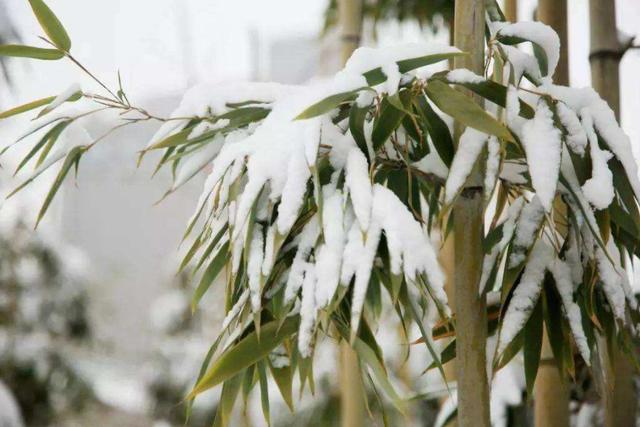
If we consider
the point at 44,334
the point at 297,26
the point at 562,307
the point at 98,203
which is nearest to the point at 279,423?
the point at 44,334

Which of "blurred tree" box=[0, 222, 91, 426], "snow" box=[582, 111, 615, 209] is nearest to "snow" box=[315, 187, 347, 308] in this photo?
"snow" box=[582, 111, 615, 209]

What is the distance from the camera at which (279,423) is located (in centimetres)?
287

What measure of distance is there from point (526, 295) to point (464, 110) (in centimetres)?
25

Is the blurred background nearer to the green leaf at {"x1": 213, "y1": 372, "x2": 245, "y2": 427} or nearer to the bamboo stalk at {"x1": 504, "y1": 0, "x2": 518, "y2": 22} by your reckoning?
the bamboo stalk at {"x1": 504, "y1": 0, "x2": 518, "y2": 22}

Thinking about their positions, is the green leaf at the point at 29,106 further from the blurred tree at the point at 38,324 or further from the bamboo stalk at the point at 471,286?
the blurred tree at the point at 38,324

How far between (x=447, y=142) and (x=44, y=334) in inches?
130

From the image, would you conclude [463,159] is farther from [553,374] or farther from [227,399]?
[553,374]

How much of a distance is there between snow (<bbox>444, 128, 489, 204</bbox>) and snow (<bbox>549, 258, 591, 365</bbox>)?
20cm

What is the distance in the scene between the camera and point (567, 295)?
2.86ft

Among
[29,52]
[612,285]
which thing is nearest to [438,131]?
[612,285]

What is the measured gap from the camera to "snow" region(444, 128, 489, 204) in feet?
2.45

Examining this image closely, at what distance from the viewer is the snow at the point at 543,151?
0.73 metres

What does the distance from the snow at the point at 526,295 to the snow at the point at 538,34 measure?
0.21 meters

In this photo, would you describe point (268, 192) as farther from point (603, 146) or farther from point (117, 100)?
point (603, 146)
